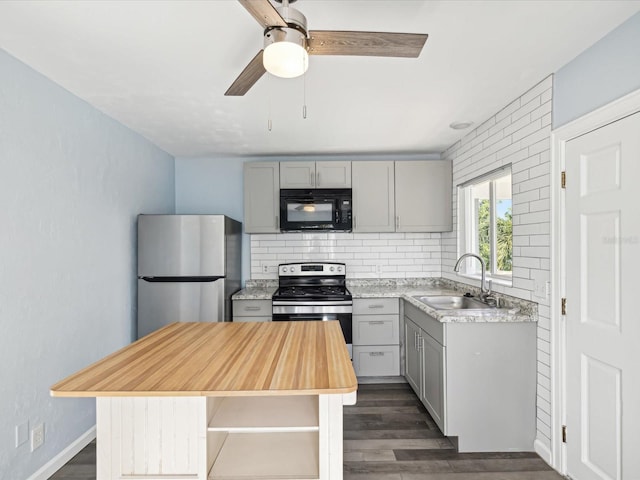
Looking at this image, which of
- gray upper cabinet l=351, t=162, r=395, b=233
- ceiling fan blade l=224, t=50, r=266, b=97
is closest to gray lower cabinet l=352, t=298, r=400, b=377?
gray upper cabinet l=351, t=162, r=395, b=233

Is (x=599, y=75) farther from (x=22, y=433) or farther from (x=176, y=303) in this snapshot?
(x=22, y=433)

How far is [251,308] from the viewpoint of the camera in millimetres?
3502

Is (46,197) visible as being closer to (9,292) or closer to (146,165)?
(9,292)

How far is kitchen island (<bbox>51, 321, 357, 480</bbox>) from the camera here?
48.6 inches

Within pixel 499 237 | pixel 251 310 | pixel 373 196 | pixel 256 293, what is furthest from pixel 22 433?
pixel 499 237

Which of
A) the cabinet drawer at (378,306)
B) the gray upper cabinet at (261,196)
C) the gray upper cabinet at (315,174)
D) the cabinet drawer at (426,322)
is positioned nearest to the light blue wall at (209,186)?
the gray upper cabinet at (261,196)

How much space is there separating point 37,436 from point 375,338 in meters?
2.63

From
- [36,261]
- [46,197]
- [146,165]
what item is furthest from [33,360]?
[146,165]

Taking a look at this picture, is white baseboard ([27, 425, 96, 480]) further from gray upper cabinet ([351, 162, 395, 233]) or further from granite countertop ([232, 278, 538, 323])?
gray upper cabinet ([351, 162, 395, 233])

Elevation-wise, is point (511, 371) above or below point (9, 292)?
below

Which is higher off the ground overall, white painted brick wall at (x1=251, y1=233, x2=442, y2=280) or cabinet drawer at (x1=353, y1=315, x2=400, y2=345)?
white painted brick wall at (x1=251, y1=233, x2=442, y2=280)

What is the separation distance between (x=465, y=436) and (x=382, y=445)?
0.55m

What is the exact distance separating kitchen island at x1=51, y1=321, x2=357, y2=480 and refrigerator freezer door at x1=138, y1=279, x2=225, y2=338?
155 centimetres

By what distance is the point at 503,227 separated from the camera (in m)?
2.99
